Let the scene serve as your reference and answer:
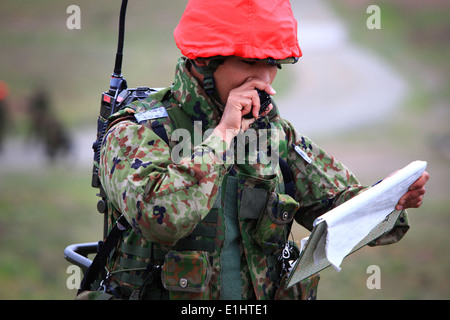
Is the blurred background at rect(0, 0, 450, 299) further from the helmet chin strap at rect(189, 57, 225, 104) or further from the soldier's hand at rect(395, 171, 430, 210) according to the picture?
the helmet chin strap at rect(189, 57, 225, 104)

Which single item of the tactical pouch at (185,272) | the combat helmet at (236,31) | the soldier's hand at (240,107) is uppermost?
the combat helmet at (236,31)

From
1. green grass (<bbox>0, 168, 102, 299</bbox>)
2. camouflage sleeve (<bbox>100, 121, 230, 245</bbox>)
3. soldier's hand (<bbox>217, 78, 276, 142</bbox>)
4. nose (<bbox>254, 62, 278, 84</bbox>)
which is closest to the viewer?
camouflage sleeve (<bbox>100, 121, 230, 245</bbox>)

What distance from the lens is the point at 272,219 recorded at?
8.06ft

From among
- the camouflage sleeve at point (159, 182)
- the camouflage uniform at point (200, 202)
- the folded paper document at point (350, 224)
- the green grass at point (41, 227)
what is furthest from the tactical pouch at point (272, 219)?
the green grass at point (41, 227)

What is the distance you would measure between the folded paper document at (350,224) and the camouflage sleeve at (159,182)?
42cm

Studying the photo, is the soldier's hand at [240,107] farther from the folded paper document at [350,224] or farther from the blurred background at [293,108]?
the blurred background at [293,108]

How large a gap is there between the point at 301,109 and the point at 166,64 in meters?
2.25

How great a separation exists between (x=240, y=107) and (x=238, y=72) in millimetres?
172

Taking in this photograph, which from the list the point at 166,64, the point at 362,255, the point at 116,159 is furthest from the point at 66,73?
the point at 116,159

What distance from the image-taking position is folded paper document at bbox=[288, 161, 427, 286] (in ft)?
6.98

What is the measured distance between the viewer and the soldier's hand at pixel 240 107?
228 centimetres

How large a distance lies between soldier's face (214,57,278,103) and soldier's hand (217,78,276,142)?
3 cm

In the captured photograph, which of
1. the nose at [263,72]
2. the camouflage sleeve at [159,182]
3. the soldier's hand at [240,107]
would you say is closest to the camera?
the camouflage sleeve at [159,182]

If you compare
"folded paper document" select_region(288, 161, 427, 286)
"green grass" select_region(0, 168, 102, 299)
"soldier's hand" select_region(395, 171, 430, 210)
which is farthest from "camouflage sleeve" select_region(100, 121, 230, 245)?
"green grass" select_region(0, 168, 102, 299)
